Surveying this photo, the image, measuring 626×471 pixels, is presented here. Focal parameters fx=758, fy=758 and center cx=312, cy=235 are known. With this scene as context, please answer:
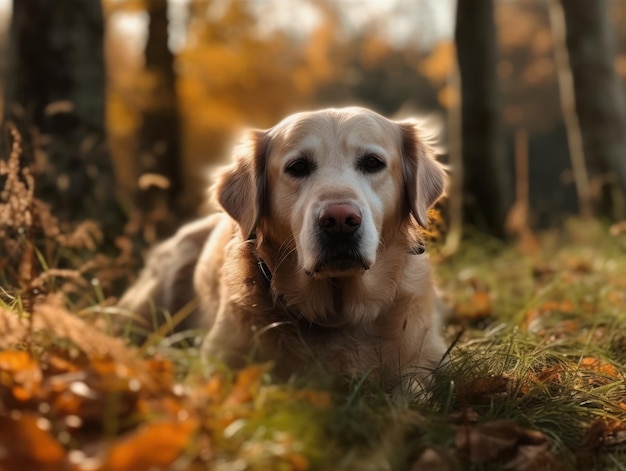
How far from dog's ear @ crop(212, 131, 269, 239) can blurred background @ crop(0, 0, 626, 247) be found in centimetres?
45

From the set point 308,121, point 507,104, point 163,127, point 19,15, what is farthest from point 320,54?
point 308,121

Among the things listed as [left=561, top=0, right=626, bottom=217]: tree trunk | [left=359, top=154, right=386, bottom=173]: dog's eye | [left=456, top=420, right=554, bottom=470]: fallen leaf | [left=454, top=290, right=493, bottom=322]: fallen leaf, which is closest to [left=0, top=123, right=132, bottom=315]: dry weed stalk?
[left=359, top=154, right=386, bottom=173]: dog's eye

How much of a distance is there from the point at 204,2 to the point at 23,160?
9.51 m

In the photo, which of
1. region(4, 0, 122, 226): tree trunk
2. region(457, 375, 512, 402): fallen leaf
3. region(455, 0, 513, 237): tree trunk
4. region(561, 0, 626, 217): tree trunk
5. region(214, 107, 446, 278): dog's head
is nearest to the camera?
region(457, 375, 512, 402): fallen leaf

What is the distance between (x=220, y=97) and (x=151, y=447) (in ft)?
48.3

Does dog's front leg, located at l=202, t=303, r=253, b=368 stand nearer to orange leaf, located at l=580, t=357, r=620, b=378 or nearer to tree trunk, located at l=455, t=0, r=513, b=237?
orange leaf, located at l=580, t=357, r=620, b=378

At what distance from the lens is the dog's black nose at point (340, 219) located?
2939mm

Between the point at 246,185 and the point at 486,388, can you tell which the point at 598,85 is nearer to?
the point at 246,185

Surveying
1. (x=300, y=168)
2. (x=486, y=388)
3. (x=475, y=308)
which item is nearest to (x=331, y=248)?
(x=300, y=168)

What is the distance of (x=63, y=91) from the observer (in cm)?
552

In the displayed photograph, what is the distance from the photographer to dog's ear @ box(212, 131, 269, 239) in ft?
11.5

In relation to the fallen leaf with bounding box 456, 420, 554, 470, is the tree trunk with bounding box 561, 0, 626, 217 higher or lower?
higher

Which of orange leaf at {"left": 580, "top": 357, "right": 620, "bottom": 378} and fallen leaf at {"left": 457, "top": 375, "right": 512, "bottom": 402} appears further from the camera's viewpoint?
orange leaf at {"left": 580, "top": 357, "right": 620, "bottom": 378}

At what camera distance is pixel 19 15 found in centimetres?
542
